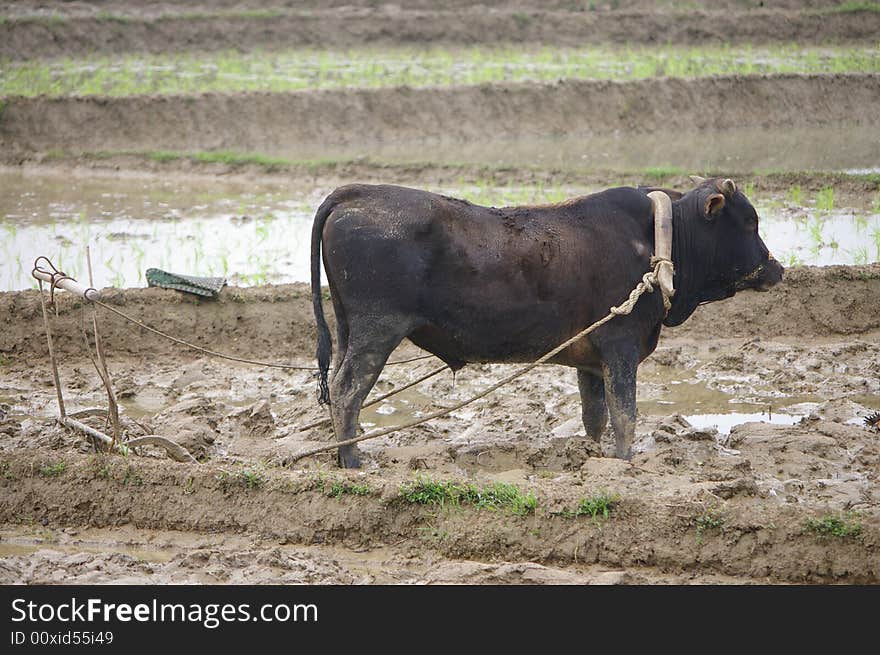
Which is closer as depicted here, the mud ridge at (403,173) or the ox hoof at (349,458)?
the ox hoof at (349,458)

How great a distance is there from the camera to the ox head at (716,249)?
6838 mm

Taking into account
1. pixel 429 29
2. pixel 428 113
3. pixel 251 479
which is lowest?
pixel 251 479

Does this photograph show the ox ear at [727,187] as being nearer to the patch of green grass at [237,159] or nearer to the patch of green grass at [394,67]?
the patch of green grass at [237,159]

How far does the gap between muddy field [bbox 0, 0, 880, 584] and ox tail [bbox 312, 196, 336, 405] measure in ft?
1.97

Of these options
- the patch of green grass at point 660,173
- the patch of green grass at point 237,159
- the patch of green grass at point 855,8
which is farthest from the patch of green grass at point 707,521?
the patch of green grass at point 855,8

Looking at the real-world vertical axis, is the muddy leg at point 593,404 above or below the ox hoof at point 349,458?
above

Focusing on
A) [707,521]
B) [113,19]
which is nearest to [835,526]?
[707,521]

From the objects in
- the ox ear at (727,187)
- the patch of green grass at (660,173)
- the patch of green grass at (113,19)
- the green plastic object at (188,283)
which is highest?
the patch of green grass at (113,19)

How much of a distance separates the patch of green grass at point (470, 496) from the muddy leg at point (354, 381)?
2.98ft

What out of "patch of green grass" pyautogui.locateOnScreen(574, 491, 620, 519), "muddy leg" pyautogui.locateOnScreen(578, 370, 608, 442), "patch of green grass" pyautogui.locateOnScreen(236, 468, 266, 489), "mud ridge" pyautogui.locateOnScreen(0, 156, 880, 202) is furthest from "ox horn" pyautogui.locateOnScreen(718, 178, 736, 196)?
"mud ridge" pyautogui.locateOnScreen(0, 156, 880, 202)

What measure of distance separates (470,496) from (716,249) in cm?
253

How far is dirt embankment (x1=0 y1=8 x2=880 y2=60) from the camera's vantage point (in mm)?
22688

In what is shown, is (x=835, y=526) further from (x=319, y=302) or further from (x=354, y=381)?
(x=319, y=302)

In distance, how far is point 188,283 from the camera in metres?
9.02
